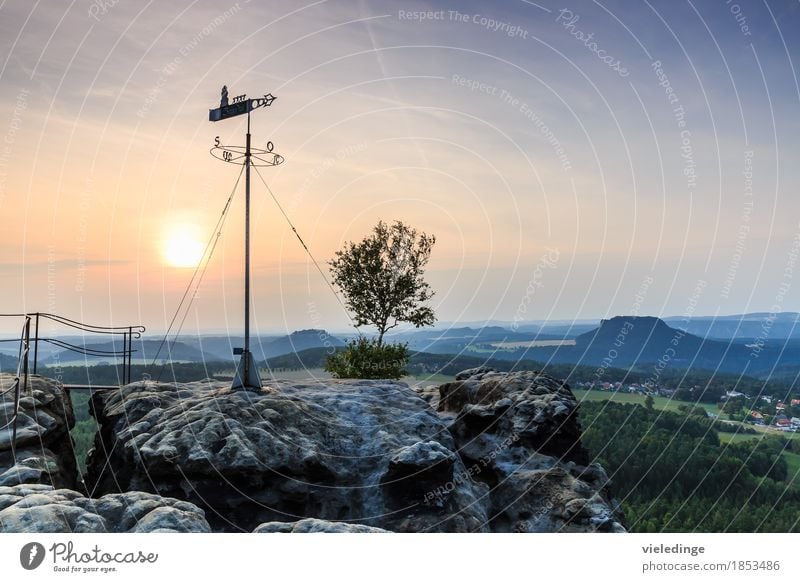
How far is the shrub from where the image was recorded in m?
40.2

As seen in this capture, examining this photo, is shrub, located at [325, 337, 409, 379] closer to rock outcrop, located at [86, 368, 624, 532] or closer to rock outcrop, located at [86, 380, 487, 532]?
rock outcrop, located at [86, 368, 624, 532]

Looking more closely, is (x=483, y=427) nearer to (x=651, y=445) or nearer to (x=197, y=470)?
(x=197, y=470)

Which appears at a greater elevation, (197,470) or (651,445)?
(197,470)

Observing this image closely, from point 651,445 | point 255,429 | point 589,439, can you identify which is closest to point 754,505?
point 651,445

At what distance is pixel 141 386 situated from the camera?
2295cm

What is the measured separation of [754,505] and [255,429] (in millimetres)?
124383

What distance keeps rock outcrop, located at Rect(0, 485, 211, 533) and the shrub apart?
2669 cm

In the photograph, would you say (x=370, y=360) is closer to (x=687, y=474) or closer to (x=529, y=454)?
(x=529, y=454)

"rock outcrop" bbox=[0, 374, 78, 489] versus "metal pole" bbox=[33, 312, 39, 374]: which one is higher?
"metal pole" bbox=[33, 312, 39, 374]
